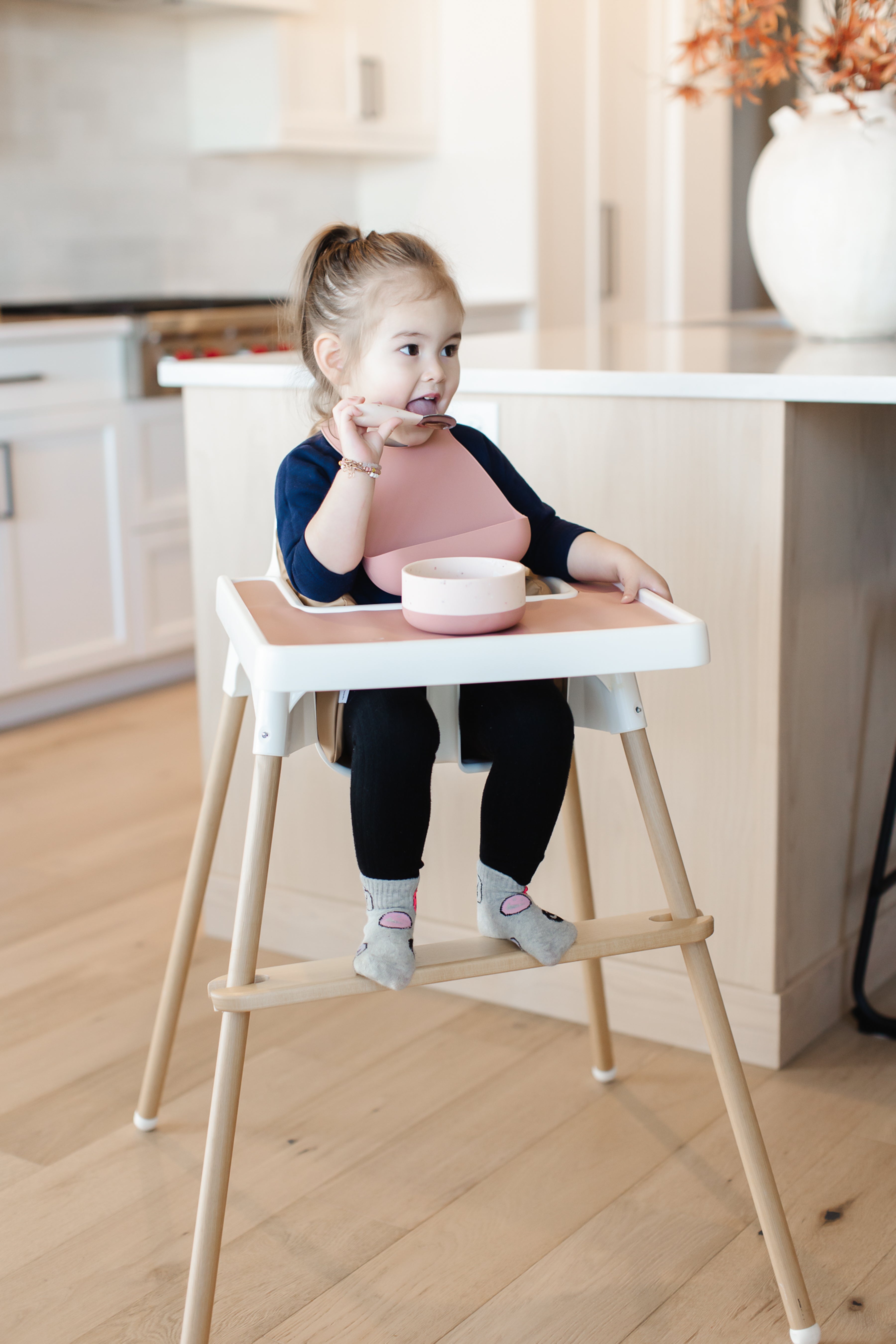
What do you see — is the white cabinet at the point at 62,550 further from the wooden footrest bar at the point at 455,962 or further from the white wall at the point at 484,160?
the wooden footrest bar at the point at 455,962

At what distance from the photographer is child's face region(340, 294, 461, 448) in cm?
119

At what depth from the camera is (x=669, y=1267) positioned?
51.7 inches

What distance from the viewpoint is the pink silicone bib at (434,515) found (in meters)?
1.23

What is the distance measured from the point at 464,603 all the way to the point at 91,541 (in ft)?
8.36

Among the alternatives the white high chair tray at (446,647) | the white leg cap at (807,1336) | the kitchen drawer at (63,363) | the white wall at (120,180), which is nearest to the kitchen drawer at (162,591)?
the kitchen drawer at (63,363)

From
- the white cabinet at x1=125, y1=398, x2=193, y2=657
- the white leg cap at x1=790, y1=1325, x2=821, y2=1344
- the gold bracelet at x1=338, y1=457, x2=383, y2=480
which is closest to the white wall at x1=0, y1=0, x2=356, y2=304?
the white cabinet at x1=125, y1=398, x2=193, y2=657

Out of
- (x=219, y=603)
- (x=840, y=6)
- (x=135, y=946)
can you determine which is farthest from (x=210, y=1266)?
(x=840, y=6)

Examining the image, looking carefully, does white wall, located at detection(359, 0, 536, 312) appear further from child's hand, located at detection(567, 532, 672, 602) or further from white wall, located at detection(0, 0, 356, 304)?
child's hand, located at detection(567, 532, 672, 602)

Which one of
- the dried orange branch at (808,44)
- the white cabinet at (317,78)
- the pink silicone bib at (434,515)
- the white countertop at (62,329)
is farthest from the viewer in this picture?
the white cabinet at (317,78)

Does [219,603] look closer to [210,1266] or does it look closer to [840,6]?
[210,1266]

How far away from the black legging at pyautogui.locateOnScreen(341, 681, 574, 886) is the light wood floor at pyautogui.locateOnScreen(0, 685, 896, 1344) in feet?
1.40

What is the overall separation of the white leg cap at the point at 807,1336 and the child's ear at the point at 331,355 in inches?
36.7

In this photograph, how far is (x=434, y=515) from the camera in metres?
1.26

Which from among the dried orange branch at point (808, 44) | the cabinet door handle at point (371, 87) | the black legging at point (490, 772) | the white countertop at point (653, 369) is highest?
the cabinet door handle at point (371, 87)
